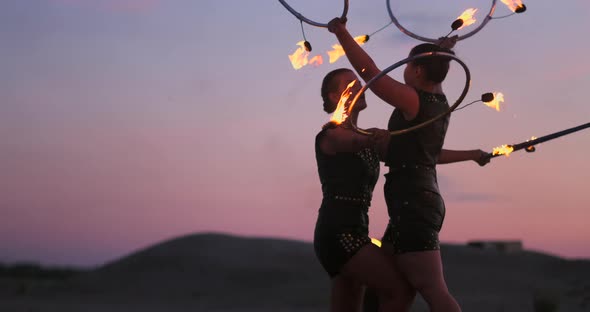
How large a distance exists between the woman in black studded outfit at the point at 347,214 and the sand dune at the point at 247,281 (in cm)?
878

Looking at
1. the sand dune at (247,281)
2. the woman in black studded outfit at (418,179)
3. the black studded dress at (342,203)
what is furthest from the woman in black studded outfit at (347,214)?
the sand dune at (247,281)

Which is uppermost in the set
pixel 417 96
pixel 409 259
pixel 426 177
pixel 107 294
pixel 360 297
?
pixel 417 96

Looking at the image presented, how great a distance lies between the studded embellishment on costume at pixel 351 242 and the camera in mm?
5055

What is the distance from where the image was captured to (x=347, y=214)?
5223 mm

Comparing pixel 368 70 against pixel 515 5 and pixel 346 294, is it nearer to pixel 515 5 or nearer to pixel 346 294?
pixel 515 5

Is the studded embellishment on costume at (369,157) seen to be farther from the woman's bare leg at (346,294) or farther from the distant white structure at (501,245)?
the distant white structure at (501,245)

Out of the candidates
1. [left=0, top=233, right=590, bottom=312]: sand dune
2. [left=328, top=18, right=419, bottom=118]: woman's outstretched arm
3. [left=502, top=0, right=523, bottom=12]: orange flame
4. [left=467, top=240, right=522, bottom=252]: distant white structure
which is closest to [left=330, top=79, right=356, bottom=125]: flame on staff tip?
[left=328, top=18, right=419, bottom=118]: woman's outstretched arm

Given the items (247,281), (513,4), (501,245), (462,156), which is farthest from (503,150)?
(501,245)

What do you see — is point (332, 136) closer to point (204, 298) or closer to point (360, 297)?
point (360, 297)

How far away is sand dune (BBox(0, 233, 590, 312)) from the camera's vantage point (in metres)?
16.1

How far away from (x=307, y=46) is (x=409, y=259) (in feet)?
4.56

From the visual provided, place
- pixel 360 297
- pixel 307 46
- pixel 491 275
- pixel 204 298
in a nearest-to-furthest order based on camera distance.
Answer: pixel 307 46, pixel 360 297, pixel 204 298, pixel 491 275

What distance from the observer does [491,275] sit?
2014cm

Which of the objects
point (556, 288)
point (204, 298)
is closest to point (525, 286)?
point (556, 288)
